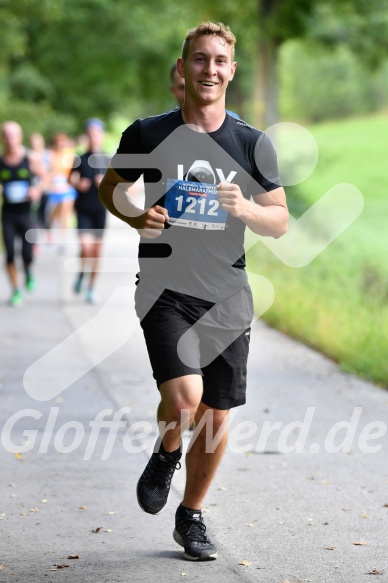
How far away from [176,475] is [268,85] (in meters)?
22.9

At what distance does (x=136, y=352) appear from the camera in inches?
480

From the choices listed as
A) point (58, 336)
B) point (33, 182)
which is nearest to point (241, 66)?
point (33, 182)

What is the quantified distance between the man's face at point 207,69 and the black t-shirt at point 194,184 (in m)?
0.14

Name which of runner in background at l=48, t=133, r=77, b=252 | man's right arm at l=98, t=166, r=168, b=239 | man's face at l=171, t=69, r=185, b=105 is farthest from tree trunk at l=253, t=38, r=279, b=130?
man's right arm at l=98, t=166, r=168, b=239

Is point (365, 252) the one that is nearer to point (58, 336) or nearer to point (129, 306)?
point (129, 306)

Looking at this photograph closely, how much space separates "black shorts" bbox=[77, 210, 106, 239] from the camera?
1566cm

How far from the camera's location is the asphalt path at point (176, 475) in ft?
17.9

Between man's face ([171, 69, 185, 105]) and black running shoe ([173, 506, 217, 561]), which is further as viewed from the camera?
man's face ([171, 69, 185, 105])

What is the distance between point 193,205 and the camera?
5309mm

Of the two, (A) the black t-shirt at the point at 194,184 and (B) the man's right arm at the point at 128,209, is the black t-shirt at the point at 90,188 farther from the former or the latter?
(A) the black t-shirt at the point at 194,184

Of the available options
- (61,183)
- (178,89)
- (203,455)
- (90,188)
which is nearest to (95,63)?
(61,183)

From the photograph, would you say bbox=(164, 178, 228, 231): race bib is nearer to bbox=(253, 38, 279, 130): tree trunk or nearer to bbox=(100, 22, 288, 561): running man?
bbox=(100, 22, 288, 561): running man

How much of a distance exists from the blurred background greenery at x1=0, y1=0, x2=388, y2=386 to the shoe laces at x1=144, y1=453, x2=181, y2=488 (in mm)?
4777

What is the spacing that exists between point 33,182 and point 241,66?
24.8 m
